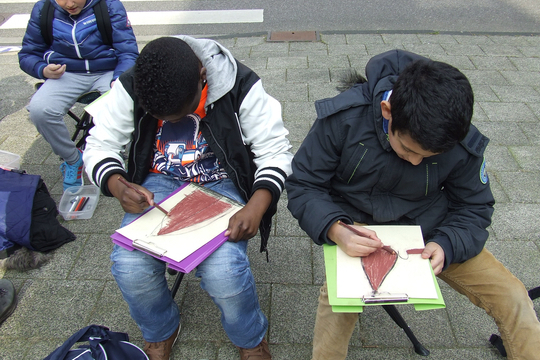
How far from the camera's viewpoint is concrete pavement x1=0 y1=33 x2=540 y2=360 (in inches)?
78.4

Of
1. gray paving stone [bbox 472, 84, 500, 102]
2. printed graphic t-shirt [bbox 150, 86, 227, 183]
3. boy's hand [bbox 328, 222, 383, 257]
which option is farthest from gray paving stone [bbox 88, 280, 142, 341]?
gray paving stone [bbox 472, 84, 500, 102]

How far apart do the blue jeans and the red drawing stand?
150 mm

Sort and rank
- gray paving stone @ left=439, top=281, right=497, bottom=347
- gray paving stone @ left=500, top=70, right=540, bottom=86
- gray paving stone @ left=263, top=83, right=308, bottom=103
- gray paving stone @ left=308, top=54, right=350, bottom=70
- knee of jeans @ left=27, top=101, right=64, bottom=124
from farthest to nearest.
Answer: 1. gray paving stone @ left=308, top=54, right=350, bottom=70
2. gray paving stone @ left=500, top=70, right=540, bottom=86
3. gray paving stone @ left=263, top=83, right=308, bottom=103
4. knee of jeans @ left=27, top=101, right=64, bottom=124
5. gray paving stone @ left=439, top=281, right=497, bottom=347

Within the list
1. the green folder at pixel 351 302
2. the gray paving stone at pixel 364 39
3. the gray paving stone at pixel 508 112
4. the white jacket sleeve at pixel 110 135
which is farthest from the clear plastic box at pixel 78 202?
the gray paving stone at pixel 364 39

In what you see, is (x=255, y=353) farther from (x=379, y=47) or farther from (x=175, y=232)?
(x=379, y=47)

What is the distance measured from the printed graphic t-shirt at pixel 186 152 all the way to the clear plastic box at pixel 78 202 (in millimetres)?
1051

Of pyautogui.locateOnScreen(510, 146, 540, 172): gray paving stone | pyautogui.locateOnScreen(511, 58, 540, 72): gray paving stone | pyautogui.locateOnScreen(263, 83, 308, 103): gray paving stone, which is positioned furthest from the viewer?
pyautogui.locateOnScreen(511, 58, 540, 72): gray paving stone

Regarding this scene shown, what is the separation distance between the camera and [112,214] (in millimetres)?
2785

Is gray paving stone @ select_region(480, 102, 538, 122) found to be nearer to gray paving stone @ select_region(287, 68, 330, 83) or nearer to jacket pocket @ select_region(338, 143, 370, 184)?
gray paving stone @ select_region(287, 68, 330, 83)

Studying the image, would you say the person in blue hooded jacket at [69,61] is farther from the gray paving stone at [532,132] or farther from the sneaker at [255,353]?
the gray paving stone at [532,132]

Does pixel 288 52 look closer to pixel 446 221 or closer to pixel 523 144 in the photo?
pixel 523 144

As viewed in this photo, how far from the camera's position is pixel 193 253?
1.62m

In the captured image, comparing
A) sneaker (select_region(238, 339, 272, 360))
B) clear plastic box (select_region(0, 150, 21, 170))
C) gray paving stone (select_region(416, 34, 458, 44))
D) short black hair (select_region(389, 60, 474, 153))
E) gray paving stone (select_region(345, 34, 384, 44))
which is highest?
short black hair (select_region(389, 60, 474, 153))

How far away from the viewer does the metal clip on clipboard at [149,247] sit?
5.24ft
